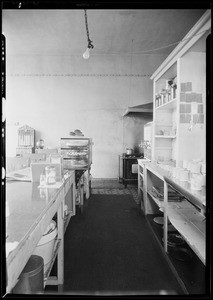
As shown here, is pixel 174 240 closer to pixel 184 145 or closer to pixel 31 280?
pixel 184 145

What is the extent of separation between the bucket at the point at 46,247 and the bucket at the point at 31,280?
29 cm

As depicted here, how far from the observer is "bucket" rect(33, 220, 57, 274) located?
1685mm

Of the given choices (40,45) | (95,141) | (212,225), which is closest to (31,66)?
(40,45)

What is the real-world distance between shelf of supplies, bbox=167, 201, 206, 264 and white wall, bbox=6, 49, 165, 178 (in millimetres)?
4761

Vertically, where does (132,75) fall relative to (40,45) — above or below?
below

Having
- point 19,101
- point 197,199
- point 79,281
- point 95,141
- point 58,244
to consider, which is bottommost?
point 79,281

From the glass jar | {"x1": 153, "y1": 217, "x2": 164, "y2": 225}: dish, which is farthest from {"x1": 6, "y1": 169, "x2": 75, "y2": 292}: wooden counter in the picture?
{"x1": 153, "y1": 217, "x2": 164, "y2": 225}: dish

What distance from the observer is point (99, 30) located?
5477 millimetres

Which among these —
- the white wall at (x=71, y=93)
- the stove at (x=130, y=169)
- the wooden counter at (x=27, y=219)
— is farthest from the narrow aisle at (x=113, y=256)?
the white wall at (x=71, y=93)

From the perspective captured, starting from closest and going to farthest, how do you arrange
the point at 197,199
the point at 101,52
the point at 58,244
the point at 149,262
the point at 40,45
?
the point at 197,199 → the point at 58,244 → the point at 149,262 → the point at 40,45 → the point at 101,52

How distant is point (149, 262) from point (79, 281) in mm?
827

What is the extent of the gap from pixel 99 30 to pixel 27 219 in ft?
17.9

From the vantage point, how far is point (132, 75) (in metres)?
7.14

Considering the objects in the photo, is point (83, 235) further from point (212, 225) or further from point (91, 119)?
point (91, 119)
